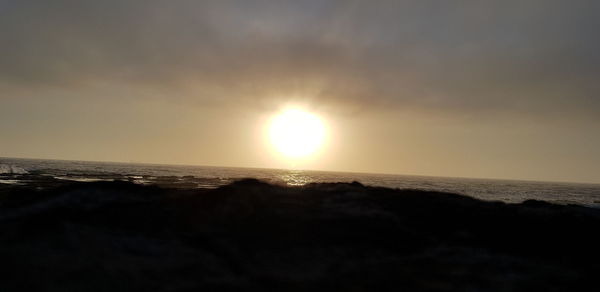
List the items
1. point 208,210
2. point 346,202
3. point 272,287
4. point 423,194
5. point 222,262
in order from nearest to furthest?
point 272,287 < point 222,262 < point 208,210 < point 346,202 < point 423,194

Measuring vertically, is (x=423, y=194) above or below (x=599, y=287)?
above

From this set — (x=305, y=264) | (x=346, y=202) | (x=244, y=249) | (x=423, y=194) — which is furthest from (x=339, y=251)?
(x=423, y=194)

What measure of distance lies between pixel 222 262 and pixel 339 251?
3.92 m

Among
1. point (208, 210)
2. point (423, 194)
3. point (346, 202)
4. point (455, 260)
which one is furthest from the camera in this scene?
point (423, 194)

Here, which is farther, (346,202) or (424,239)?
(346,202)

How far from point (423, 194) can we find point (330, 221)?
7.77m

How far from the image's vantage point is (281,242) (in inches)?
543

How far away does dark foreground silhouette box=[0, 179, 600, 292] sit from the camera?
34.3ft

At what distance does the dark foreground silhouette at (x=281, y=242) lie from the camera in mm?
10445

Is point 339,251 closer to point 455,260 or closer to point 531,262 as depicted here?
point 455,260

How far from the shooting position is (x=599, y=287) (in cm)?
1090

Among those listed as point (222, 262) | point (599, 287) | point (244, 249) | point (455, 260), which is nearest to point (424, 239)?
point (455, 260)

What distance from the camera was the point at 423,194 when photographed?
69.6 ft

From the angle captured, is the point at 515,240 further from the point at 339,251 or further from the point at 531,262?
the point at 339,251
